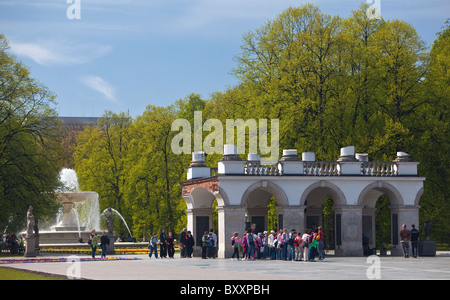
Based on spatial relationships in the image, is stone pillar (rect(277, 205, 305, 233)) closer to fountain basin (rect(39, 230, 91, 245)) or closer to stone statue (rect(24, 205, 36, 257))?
stone statue (rect(24, 205, 36, 257))

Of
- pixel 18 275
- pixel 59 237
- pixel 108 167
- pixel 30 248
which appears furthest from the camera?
pixel 108 167

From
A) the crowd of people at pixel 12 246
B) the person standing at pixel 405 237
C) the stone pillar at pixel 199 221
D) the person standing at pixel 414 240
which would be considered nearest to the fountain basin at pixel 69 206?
the crowd of people at pixel 12 246

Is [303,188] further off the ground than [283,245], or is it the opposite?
[303,188]

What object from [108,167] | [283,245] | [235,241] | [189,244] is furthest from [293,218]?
[108,167]

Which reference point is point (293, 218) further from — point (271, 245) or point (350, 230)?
point (350, 230)

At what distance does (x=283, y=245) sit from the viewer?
123 ft

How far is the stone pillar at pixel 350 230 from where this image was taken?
41219 mm

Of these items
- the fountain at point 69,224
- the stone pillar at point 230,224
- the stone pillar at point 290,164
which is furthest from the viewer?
the fountain at point 69,224

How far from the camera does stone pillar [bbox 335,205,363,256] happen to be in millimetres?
41219

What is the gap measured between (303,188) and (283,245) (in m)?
4.18

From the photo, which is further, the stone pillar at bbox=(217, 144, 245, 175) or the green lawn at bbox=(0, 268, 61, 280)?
the stone pillar at bbox=(217, 144, 245, 175)

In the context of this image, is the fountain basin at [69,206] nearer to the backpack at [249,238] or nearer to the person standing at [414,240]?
the backpack at [249,238]

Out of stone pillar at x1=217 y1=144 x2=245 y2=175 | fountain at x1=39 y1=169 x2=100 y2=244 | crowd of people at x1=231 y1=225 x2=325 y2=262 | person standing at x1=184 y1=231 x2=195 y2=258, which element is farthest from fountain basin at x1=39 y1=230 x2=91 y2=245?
crowd of people at x1=231 y1=225 x2=325 y2=262

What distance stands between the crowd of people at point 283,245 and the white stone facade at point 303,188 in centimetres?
135
